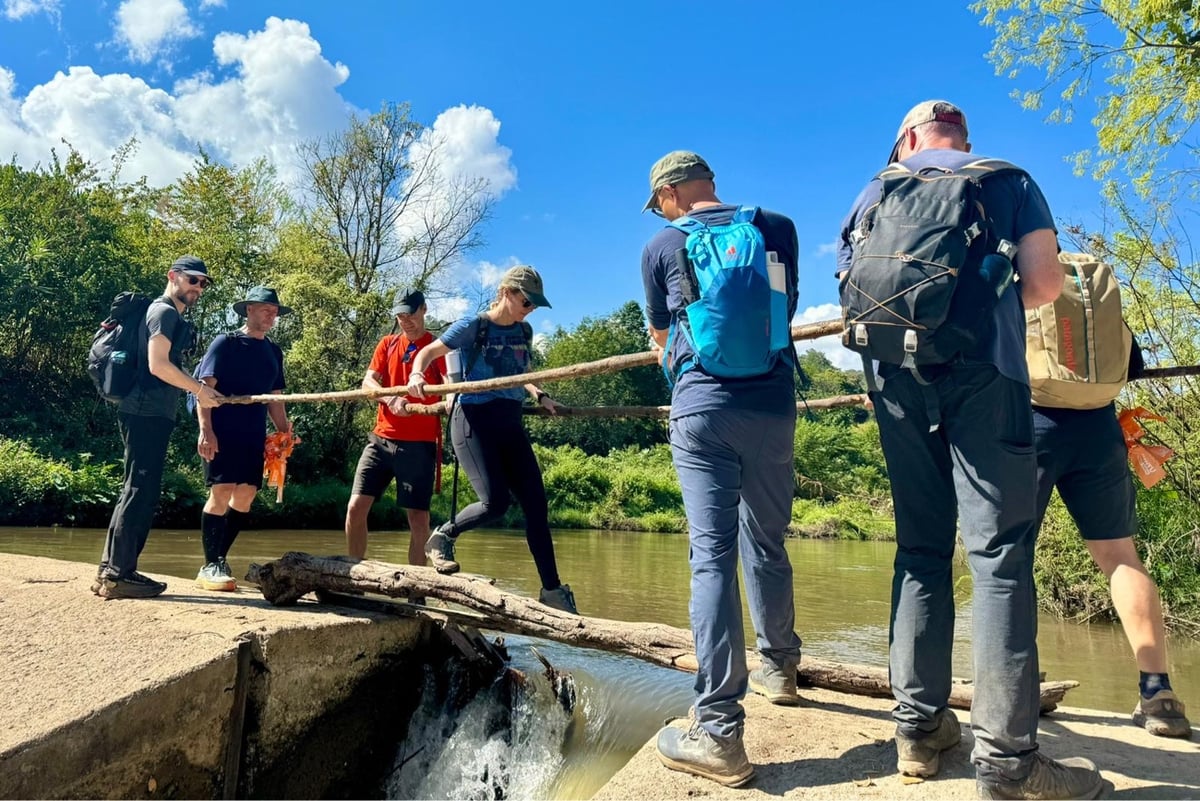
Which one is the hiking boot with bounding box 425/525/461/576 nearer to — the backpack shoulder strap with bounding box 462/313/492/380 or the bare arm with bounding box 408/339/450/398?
the bare arm with bounding box 408/339/450/398

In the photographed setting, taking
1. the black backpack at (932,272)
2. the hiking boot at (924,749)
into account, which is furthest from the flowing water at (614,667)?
the black backpack at (932,272)

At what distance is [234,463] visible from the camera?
5.20 meters

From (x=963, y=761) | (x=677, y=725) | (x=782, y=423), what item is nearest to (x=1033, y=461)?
(x=782, y=423)

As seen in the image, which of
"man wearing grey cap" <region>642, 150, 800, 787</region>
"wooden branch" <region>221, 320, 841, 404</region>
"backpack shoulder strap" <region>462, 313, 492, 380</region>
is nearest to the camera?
"man wearing grey cap" <region>642, 150, 800, 787</region>

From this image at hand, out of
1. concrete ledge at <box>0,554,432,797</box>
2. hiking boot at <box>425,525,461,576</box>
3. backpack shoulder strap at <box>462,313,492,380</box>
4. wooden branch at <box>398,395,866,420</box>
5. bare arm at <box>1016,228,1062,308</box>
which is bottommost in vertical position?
concrete ledge at <box>0,554,432,797</box>

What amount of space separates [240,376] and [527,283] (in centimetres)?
219

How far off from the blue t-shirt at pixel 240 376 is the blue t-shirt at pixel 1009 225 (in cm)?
447

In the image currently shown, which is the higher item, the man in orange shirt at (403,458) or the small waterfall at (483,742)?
the man in orange shirt at (403,458)

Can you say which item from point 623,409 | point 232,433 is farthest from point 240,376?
point 623,409

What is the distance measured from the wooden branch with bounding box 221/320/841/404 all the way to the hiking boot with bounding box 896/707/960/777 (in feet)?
4.65

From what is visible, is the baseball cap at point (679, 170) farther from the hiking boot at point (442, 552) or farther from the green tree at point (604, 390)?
the green tree at point (604, 390)

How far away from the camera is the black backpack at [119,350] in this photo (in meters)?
4.70

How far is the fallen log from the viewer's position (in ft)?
11.4

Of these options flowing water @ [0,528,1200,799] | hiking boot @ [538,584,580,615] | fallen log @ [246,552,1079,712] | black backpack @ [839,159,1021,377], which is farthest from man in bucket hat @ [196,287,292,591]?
black backpack @ [839,159,1021,377]
